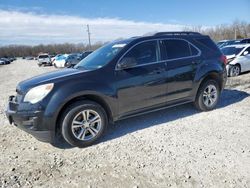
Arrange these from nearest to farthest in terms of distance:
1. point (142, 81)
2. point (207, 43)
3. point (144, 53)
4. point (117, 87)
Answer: point (117, 87)
point (142, 81)
point (144, 53)
point (207, 43)

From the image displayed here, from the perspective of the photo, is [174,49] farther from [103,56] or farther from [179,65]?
[103,56]

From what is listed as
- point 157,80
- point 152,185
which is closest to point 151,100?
point 157,80

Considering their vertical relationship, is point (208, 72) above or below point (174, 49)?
below

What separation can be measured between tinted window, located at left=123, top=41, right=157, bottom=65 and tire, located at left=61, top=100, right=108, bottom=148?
121 cm

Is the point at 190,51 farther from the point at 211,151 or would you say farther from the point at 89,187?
the point at 89,187

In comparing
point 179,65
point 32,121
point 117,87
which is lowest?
point 32,121

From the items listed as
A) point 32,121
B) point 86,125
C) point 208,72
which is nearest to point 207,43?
point 208,72

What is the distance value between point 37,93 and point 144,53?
86.1 inches

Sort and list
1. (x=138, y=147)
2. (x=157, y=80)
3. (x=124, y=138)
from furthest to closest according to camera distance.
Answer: (x=157, y=80) → (x=124, y=138) → (x=138, y=147)

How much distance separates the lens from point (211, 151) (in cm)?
390

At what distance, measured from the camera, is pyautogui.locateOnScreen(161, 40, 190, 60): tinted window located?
5.14m

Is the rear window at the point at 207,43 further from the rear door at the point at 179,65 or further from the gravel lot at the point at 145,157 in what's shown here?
the gravel lot at the point at 145,157

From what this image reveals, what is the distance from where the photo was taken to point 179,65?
525 centimetres

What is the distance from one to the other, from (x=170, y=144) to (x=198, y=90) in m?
2.03
